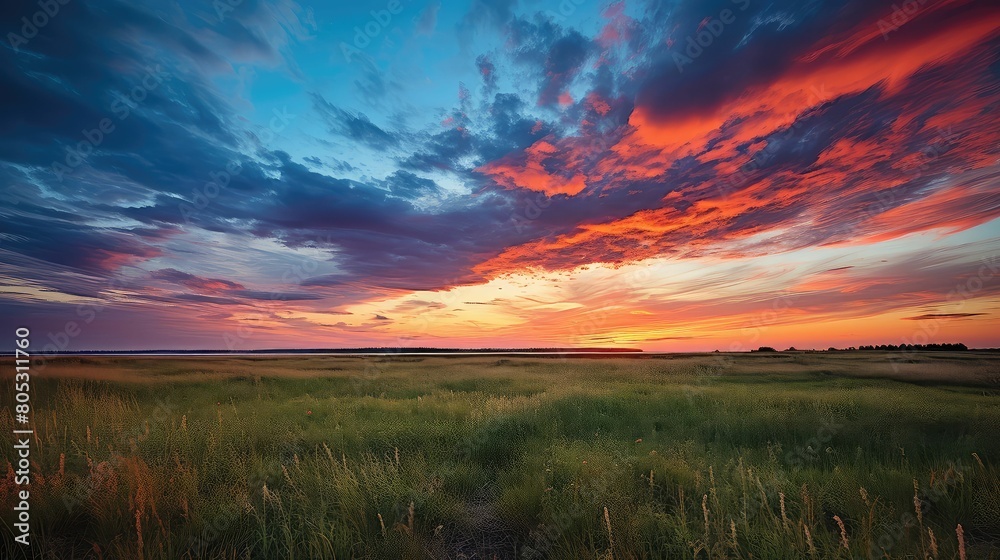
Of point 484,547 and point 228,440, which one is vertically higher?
point 228,440

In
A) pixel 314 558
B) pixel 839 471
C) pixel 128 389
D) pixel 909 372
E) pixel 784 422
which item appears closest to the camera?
pixel 314 558

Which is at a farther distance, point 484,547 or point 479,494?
point 479,494

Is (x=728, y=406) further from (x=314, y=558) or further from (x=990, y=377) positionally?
(x=990, y=377)

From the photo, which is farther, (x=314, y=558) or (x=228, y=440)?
(x=228, y=440)

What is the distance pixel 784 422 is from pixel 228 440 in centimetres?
1312

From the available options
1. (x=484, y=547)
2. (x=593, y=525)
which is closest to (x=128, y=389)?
(x=484, y=547)

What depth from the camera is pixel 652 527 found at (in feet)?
13.6

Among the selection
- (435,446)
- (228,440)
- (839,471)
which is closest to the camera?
(839,471)

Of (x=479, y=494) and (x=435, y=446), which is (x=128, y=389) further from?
(x=479, y=494)

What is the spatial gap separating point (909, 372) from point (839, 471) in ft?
93.1

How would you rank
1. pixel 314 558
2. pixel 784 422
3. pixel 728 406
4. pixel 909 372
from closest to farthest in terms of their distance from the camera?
pixel 314 558
pixel 784 422
pixel 728 406
pixel 909 372

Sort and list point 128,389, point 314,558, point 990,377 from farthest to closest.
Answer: point 990,377, point 128,389, point 314,558

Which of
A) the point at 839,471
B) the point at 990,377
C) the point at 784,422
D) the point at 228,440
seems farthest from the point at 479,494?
the point at 990,377

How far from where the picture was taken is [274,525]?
4098 mm
